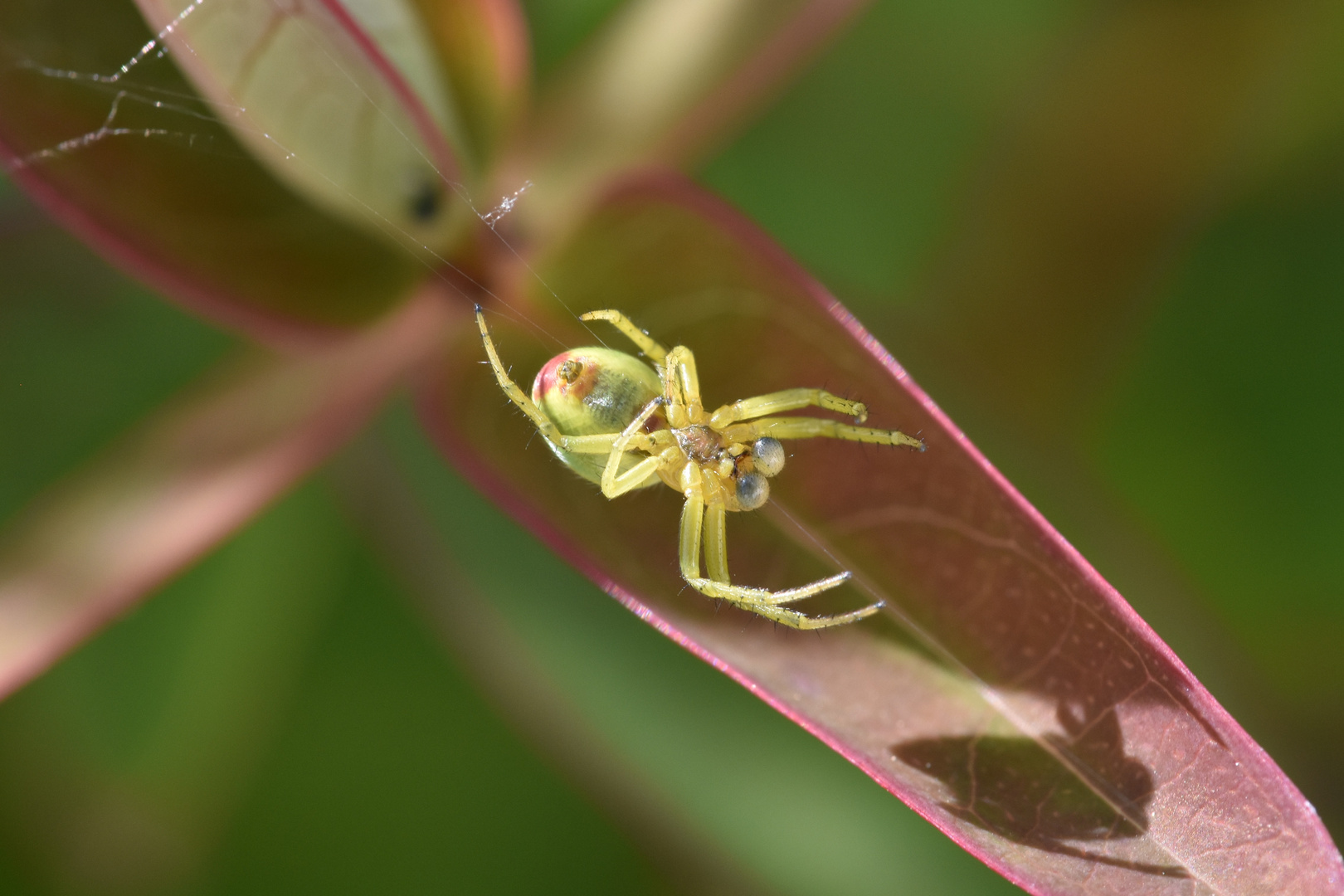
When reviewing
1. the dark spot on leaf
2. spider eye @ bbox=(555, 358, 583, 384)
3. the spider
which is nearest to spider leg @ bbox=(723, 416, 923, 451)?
the spider

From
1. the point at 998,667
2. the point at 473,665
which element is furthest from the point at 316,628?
the point at 998,667

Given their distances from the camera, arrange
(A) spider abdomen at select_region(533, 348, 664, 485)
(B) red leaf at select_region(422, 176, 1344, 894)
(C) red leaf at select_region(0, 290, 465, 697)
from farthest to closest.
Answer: (A) spider abdomen at select_region(533, 348, 664, 485), (C) red leaf at select_region(0, 290, 465, 697), (B) red leaf at select_region(422, 176, 1344, 894)

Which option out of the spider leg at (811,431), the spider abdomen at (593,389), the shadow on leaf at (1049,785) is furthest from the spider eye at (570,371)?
the shadow on leaf at (1049,785)

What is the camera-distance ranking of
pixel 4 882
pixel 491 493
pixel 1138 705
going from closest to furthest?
pixel 1138 705
pixel 491 493
pixel 4 882

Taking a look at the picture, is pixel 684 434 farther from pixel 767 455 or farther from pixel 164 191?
pixel 164 191

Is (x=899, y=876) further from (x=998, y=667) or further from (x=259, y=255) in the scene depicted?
(x=259, y=255)

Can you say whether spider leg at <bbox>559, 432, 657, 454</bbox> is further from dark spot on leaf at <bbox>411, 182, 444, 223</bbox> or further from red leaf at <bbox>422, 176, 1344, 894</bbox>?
dark spot on leaf at <bbox>411, 182, 444, 223</bbox>
